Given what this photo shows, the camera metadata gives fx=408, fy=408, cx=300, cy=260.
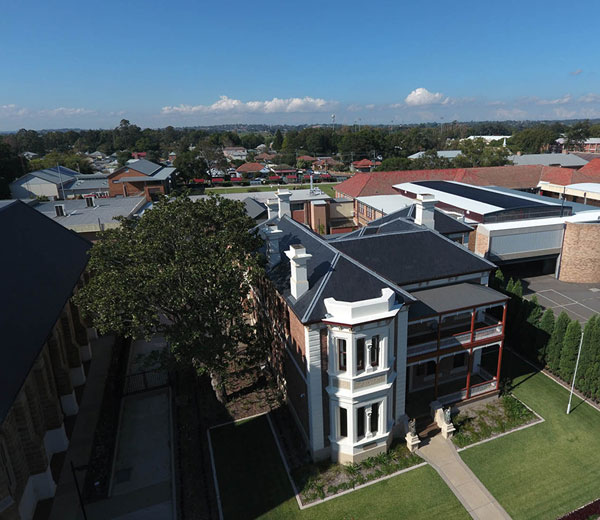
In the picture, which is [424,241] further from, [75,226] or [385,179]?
[385,179]

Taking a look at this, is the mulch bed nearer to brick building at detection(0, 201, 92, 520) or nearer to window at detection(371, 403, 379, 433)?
window at detection(371, 403, 379, 433)

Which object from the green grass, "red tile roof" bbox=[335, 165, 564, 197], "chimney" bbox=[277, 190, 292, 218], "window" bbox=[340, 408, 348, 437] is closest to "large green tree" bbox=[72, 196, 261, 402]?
"window" bbox=[340, 408, 348, 437]

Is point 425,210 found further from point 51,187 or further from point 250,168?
point 250,168

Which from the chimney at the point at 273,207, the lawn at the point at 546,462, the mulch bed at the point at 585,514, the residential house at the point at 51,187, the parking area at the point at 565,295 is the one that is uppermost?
the chimney at the point at 273,207

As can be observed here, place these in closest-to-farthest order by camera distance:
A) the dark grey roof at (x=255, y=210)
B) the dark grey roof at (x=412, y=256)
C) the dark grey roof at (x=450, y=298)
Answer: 1. the dark grey roof at (x=450, y=298)
2. the dark grey roof at (x=412, y=256)
3. the dark grey roof at (x=255, y=210)

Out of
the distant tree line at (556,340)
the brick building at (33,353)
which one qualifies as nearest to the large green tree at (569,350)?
the distant tree line at (556,340)

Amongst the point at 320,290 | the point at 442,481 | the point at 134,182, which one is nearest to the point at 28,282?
the point at 320,290

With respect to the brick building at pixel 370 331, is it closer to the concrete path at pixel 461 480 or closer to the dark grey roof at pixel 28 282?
the concrete path at pixel 461 480
